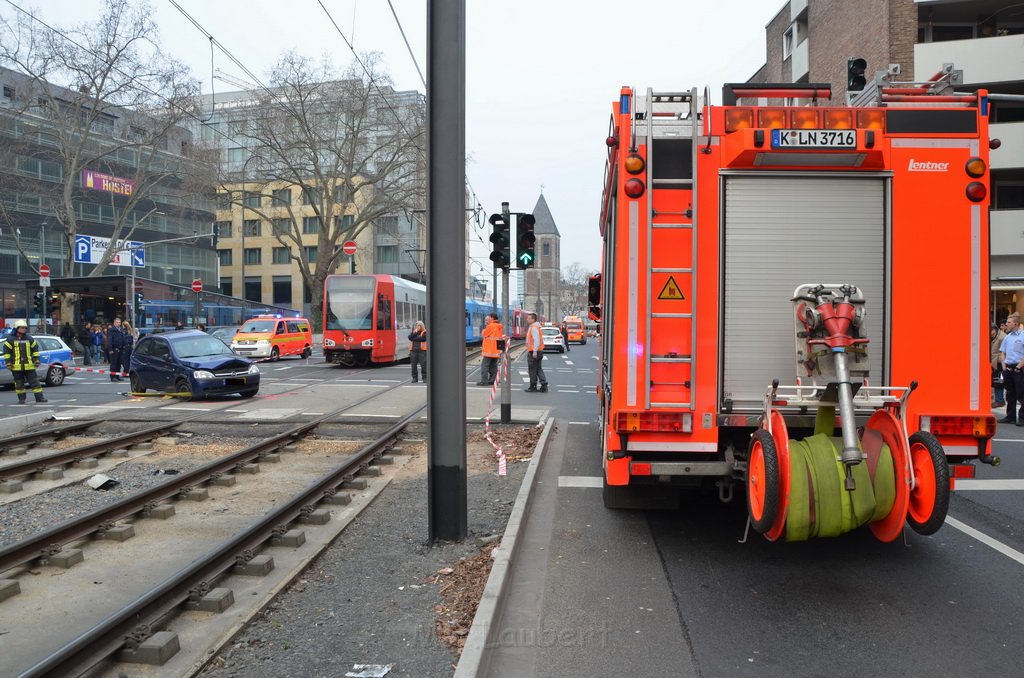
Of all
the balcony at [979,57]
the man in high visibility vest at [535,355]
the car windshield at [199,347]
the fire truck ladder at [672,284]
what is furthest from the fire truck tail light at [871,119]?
the balcony at [979,57]

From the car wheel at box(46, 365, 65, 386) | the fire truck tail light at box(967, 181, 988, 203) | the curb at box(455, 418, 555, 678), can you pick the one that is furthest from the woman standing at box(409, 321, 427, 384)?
the fire truck tail light at box(967, 181, 988, 203)

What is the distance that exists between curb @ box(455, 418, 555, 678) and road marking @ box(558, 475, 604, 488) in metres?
1.23

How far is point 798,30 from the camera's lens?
3641 cm

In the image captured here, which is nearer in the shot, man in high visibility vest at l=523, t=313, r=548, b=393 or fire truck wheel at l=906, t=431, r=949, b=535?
fire truck wheel at l=906, t=431, r=949, b=535

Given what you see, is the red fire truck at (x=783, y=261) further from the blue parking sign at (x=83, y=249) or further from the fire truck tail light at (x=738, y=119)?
the blue parking sign at (x=83, y=249)

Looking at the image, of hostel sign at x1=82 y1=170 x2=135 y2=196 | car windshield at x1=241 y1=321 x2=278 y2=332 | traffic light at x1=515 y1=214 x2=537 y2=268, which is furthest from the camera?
hostel sign at x1=82 y1=170 x2=135 y2=196

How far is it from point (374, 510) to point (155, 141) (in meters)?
37.7

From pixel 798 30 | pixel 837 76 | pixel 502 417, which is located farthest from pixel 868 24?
pixel 502 417

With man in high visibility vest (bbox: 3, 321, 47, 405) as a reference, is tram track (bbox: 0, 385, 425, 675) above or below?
below

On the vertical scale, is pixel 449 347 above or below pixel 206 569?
above

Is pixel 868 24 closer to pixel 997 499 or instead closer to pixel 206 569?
pixel 997 499

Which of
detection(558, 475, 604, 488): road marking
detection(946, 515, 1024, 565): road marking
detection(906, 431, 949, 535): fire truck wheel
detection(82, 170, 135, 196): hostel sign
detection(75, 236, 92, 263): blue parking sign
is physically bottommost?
detection(946, 515, 1024, 565): road marking

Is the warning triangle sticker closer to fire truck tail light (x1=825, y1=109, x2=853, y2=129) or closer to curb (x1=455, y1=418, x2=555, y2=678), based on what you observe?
fire truck tail light (x1=825, y1=109, x2=853, y2=129)

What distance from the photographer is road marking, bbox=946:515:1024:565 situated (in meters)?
5.75
